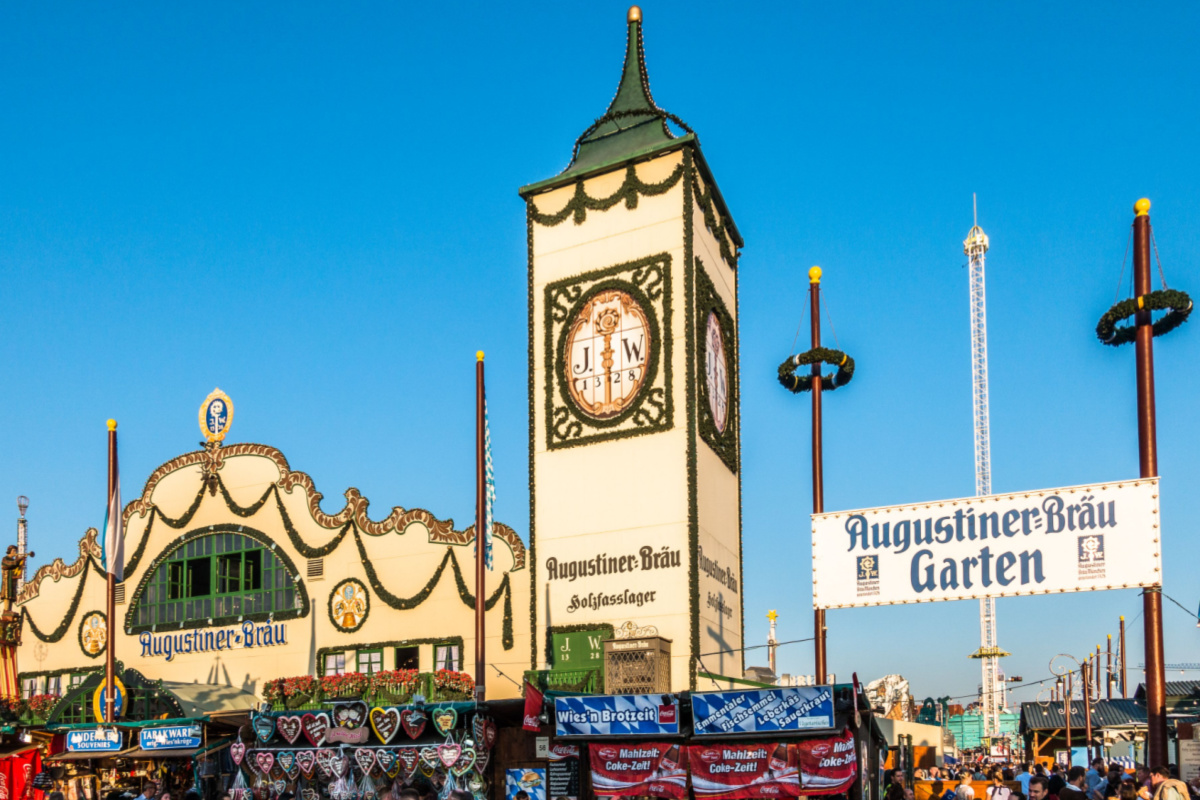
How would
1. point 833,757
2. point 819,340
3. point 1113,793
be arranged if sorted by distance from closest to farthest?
point 833,757
point 1113,793
point 819,340

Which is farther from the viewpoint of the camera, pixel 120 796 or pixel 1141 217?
pixel 120 796

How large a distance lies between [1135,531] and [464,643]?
17.4 meters

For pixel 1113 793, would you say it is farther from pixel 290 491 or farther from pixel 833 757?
pixel 290 491

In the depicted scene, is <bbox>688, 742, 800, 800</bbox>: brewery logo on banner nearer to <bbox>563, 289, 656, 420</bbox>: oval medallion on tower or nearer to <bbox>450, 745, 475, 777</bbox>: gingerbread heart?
<bbox>450, 745, 475, 777</bbox>: gingerbread heart

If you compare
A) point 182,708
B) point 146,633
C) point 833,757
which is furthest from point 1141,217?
point 146,633

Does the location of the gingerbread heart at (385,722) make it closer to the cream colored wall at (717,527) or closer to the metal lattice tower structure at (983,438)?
the cream colored wall at (717,527)

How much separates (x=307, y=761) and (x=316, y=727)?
0.60 metres

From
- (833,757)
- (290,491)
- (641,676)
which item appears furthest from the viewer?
(290,491)

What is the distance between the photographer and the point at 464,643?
2953 cm

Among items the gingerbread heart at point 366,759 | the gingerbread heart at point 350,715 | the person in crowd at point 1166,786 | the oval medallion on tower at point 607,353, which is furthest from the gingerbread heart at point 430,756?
the oval medallion on tower at point 607,353

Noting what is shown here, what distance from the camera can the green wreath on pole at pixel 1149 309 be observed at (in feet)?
55.1

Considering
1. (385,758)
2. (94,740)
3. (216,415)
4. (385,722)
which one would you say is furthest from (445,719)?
(216,415)

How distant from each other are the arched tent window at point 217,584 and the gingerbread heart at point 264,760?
35.9ft

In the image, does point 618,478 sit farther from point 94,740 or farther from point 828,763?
point 94,740
